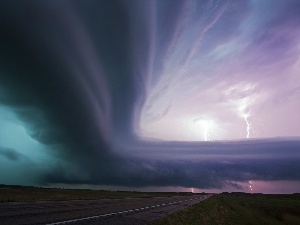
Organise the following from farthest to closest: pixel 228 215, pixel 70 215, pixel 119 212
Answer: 1. pixel 228 215
2. pixel 119 212
3. pixel 70 215

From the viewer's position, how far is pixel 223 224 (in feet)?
120

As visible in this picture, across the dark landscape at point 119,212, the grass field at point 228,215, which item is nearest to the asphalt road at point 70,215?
the dark landscape at point 119,212

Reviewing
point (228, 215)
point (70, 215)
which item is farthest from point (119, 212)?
point (228, 215)

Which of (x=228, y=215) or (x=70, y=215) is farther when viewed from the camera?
(x=228, y=215)

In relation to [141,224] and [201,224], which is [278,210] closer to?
[201,224]

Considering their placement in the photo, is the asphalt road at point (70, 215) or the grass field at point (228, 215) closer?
the asphalt road at point (70, 215)

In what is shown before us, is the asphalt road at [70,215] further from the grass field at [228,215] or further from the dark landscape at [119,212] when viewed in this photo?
the grass field at [228,215]

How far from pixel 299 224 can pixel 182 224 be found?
132 ft

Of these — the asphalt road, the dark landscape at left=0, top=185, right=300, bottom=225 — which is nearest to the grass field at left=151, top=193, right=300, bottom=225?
the dark landscape at left=0, top=185, right=300, bottom=225

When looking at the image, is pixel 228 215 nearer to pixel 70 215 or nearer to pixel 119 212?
pixel 119 212

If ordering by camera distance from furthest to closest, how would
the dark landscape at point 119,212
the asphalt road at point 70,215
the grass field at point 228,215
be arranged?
1. the grass field at point 228,215
2. the dark landscape at point 119,212
3. the asphalt road at point 70,215

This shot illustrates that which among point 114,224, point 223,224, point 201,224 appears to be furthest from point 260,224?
point 114,224

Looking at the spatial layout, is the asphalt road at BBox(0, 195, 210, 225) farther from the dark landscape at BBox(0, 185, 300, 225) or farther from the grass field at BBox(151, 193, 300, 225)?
the grass field at BBox(151, 193, 300, 225)

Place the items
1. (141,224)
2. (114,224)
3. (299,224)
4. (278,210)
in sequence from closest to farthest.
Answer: (114,224) < (141,224) < (299,224) < (278,210)
